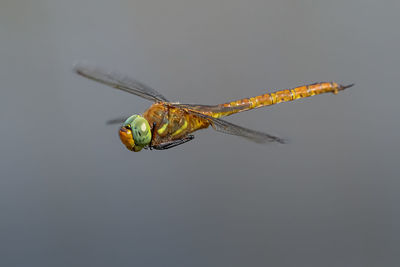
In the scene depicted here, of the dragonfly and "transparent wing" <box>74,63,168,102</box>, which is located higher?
"transparent wing" <box>74,63,168,102</box>

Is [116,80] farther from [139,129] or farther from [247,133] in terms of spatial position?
[247,133]

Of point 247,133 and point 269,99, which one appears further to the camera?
point 269,99

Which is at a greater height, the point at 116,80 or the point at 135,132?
the point at 116,80

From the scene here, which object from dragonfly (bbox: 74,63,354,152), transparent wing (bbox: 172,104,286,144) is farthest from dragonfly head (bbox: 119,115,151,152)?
transparent wing (bbox: 172,104,286,144)

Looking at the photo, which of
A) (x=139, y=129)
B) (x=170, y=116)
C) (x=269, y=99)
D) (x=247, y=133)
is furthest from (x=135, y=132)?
(x=269, y=99)

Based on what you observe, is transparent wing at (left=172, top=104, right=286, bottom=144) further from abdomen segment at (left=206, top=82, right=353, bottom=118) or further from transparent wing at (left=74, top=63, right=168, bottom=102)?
transparent wing at (left=74, top=63, right=168, bottom=102)

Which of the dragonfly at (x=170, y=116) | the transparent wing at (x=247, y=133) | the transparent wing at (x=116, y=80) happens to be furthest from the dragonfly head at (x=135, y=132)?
the transparent wing at (x=247, y=133)

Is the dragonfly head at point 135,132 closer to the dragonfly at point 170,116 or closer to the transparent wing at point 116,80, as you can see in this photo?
the dragonfly at point 170,116
